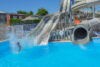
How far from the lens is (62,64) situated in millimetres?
5984

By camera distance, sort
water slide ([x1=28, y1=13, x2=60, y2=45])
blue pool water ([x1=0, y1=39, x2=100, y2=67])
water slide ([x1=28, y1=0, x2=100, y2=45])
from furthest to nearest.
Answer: water slide ([x1=28, y1=0, x2=100, y2=45])
water slide ([x1=28, y1=13, x2=60, y2=45])
blue pool water ([x1=0, y1=39, x2=100, y2=67])

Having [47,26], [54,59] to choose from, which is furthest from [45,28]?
[54,59]

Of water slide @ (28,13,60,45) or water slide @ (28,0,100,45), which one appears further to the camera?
water slide @ (28,0,100,45)

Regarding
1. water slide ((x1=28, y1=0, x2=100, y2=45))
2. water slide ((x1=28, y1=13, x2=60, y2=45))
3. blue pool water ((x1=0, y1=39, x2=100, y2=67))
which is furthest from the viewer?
water slide ((x1=28, y1=0, x2=100, y2=45))

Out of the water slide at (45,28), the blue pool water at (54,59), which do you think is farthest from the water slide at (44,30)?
the blue pool water at (54,59)

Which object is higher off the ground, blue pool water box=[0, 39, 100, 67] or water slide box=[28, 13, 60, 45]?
water slide box=[28, 13, 60, 45]

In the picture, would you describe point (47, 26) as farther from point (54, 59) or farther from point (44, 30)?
point (54, 59)

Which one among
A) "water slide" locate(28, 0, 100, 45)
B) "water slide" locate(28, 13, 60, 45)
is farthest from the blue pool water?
"water slide" locate(28, 0, 100, 45)

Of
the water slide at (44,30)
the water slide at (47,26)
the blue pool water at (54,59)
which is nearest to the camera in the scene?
the blue pool water at (54,59)

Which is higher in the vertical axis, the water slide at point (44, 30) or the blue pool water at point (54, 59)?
the water slide at point (44, 30)

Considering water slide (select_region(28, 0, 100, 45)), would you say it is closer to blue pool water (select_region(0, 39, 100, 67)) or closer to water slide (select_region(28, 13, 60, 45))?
water slide (select_region(28, 13, 60, 45))

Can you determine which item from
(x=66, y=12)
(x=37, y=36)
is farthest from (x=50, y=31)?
(x=66, y=12)

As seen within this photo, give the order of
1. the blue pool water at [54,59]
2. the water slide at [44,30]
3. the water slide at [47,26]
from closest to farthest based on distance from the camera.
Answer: the blue pool water at [54,59] → the water slide at [44,30] → the water slide at [47,26]

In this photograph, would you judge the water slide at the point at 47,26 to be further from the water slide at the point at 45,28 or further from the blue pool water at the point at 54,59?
the blue pool water at the point at 54,59
